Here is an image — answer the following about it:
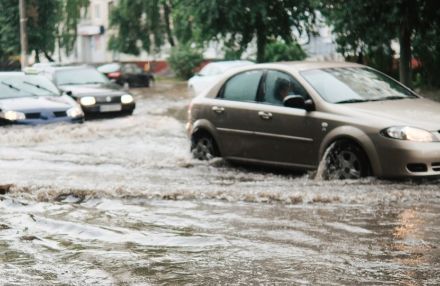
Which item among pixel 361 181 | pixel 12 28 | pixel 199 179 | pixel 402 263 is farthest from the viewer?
pixel 12 28

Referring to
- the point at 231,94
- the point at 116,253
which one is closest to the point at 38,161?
the point at 231,94

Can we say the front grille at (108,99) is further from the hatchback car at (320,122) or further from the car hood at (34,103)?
the hatchback car at (320,122)

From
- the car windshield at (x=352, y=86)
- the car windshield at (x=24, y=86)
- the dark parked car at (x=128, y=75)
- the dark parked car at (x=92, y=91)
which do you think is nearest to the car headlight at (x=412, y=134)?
the car windshield at (x=352, y=86)

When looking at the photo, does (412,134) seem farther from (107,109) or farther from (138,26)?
(138,26)

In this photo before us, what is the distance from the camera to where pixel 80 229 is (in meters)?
7.53

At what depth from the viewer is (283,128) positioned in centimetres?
1063

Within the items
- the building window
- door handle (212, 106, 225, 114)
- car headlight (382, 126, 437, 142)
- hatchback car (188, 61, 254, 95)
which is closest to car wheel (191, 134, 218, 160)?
door handle (212, 106, 225, 114)

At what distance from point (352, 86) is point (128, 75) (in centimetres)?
3537

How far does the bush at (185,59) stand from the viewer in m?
51.2

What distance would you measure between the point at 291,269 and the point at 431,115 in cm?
446

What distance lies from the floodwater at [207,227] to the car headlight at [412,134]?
482 mm

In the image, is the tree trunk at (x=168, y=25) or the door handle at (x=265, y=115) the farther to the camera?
the tree trunk at (x=168, y=25)

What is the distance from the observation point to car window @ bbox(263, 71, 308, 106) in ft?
35.4

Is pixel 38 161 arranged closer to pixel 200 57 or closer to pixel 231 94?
pixel 231 94
